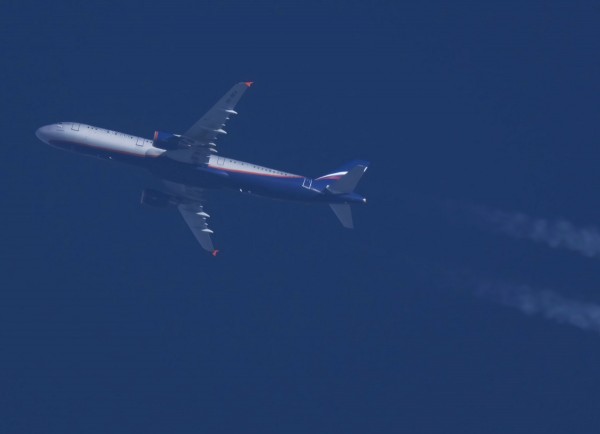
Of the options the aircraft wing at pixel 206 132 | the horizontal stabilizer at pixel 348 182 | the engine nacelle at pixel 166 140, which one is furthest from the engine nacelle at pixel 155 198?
the horizontal stabilizer at pixel 348 182

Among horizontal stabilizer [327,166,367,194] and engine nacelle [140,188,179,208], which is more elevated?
horizontal stabilizer [327,166,367,194]

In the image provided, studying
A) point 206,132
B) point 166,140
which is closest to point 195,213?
point 166,140

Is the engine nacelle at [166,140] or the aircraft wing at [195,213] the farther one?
the aircraft wing at [195,213]

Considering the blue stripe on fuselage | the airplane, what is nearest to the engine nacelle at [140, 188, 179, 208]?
the airplane

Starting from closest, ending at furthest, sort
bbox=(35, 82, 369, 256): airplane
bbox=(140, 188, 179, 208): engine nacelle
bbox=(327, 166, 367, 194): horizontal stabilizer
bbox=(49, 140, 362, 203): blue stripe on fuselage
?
1. bbox=(327, 166, 367, 194): horizontal stabilizer
2. bbox=(35, 82, 369, 256): airplane
3. bbox=(49, 140, 362, 203): blue stripe on fuselage
4. bbox=(140, 188, 179, 208): engine nacelle

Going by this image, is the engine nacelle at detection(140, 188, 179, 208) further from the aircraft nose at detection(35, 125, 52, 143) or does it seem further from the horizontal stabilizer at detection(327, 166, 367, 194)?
the horizontal stabilizer at detection(327, 166, 367, 194)

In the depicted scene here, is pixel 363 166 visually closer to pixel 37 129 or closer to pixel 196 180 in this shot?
pixel 196 180

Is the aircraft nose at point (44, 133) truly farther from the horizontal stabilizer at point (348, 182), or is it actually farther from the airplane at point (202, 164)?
the horizontal stabilizer at point (348, 182)
